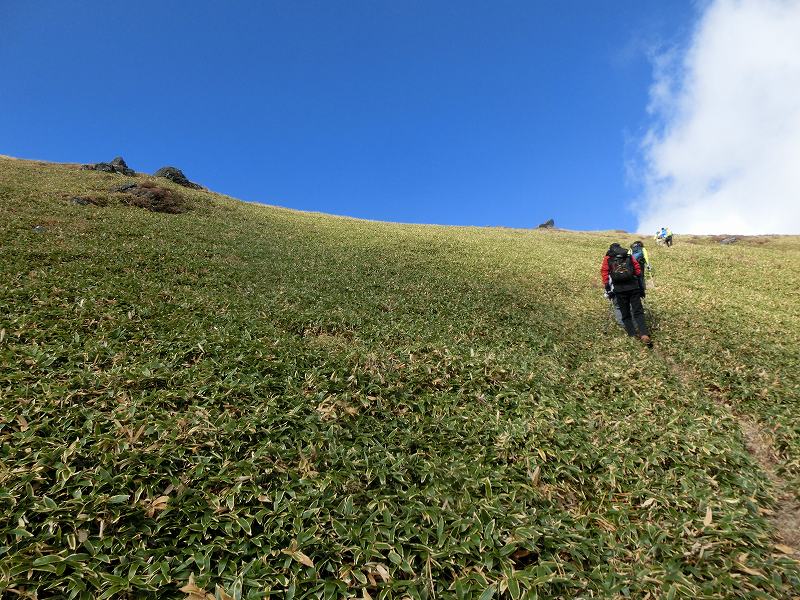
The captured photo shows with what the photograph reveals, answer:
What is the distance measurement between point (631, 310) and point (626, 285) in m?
1.44

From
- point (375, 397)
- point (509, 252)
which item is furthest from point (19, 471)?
point (509, 252)

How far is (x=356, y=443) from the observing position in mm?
8148

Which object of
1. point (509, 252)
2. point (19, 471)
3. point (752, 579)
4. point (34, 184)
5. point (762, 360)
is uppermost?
point (34, 184)

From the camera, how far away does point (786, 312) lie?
2044 centimetres

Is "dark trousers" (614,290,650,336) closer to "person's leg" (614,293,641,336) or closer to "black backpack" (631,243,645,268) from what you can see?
"person's leg" (614,293,641,336)

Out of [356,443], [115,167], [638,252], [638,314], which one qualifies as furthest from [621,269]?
[115,167]

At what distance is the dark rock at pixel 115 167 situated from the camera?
4453 cm

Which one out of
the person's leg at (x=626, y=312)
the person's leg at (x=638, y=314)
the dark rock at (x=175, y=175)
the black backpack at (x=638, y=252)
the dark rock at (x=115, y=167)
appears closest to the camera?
the person's leg at (x=638, y=314)

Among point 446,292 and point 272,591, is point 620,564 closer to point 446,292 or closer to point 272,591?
point 272,591

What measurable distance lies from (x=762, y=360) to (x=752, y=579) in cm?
1152

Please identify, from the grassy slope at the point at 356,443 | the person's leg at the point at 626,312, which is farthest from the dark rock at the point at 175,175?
the person's leg at the point at 626,312

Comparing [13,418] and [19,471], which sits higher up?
[13,418]

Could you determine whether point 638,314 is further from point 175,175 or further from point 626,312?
point 175,175

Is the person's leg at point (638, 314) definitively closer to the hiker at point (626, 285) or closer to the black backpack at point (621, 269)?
the hiker at point (626, 285)
